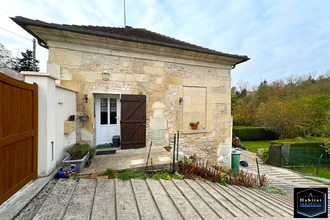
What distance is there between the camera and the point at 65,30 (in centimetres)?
355

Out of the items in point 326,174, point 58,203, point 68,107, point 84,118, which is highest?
point 68,107

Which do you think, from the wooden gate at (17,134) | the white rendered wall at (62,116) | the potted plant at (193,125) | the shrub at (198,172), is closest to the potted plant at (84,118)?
the white rendered wall at (62,116)

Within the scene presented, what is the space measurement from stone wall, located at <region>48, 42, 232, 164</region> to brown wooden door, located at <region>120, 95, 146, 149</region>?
23 cm

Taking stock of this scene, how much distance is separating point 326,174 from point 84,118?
447 inches

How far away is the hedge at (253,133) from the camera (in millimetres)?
13953

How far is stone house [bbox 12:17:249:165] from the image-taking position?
3889 millimetres

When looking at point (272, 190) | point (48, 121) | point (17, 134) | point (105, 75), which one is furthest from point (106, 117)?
point (272, 190)

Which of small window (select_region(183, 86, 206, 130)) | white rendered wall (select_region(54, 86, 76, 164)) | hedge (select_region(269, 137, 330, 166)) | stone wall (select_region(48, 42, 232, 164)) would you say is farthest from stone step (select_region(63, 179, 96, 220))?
hedge (select_region(269, 137, 330, 166))

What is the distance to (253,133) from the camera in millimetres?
14211

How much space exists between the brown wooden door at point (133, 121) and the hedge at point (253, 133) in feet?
40.6

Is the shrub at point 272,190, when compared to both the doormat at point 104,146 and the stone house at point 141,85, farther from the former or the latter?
the doormat at point 104,146

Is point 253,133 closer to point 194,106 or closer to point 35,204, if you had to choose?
point 194,106

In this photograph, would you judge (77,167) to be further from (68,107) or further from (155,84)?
(155,84)

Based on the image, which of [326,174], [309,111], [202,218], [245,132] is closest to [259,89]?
[309,111]
